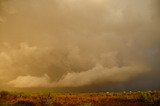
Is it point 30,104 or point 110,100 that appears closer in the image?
point 30,104

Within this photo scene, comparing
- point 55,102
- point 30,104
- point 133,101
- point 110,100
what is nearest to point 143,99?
point 133,101

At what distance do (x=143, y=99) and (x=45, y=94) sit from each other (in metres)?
7.80

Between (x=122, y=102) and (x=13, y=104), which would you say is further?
(x=122, y=102)

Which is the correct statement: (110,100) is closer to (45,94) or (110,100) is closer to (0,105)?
(45,94)

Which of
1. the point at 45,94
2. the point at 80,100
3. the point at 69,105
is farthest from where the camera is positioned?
the point at 45,94

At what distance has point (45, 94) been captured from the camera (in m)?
27.2

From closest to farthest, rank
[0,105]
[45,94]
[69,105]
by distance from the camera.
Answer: [0,105] < [69,105] < [45,94]

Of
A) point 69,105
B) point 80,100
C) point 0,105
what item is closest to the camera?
point 0,105

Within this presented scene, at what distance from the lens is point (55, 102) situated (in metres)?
23.4

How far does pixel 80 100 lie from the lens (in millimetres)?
24859

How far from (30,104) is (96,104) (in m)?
4.37

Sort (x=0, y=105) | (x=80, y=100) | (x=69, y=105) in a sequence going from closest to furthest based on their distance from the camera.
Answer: (x=0, y=105) < (x=69, y=105) < (x=80, y=100)

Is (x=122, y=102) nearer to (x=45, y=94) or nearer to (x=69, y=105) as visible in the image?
(x=69, y=105)

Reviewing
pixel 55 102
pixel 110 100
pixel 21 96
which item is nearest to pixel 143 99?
pixel 110 100
